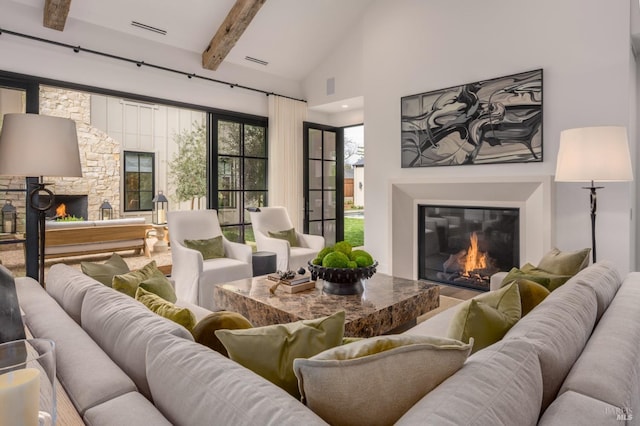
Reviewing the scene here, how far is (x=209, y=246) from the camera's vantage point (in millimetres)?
3789

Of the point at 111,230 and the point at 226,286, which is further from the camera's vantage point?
the point at 111,230

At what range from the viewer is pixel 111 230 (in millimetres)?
5785

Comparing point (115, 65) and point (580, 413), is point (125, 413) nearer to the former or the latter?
point (580, 413)

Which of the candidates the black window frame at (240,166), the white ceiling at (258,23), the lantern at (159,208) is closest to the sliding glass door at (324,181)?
the black window frame at (240,166)

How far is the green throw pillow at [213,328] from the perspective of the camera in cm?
116

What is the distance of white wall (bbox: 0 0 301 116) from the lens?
11.7 ft

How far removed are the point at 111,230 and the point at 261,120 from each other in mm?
2773

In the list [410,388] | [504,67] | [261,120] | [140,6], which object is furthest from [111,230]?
[410,388]

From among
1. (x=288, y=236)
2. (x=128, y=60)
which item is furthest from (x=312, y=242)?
(x=128, y=60)

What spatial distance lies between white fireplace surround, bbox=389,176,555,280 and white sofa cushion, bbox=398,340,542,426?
3.03 metres

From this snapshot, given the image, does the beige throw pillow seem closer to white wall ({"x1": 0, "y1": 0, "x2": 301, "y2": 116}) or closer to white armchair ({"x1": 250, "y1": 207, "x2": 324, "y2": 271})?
white armchair ({"x1": 250, "y1": 207, "x2": 324, "y2": 271})

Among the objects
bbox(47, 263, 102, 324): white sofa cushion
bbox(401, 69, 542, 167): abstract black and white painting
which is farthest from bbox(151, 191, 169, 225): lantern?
bbox(47, 263, 102, 324): white sofa cushion

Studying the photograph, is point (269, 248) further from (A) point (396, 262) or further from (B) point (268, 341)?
(B) point (268, 341)

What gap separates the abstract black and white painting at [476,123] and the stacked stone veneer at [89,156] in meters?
6.05
